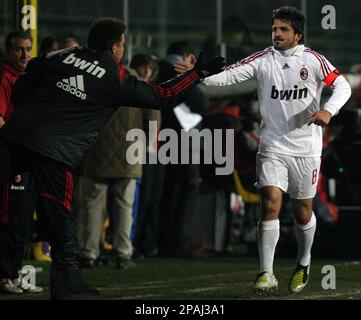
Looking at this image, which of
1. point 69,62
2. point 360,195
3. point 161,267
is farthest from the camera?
point 360,195

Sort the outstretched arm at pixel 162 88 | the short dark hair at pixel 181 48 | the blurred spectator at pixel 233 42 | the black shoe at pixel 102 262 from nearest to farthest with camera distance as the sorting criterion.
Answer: the outstretched arm at pixel 162 88 < the black shoe at pixel 102 262 < the short dark hair at pixel 181 48 < the blurred spectator at pixel 233 42

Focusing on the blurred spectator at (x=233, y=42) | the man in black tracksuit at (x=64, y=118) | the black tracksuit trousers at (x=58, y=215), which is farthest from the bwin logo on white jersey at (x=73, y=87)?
the blurred spectator at (x=233, y=42)

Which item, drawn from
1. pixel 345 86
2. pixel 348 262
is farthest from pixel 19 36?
pixel 348 262

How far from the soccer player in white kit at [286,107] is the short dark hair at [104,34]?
4.12ft

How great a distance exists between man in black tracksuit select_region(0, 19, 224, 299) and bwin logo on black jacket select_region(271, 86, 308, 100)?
145 cm

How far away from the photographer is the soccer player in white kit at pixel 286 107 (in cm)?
1080

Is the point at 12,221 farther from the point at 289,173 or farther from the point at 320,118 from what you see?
the point at 320,118

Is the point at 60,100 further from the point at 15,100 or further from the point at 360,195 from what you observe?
the point at 360,195

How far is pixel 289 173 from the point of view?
10984mm

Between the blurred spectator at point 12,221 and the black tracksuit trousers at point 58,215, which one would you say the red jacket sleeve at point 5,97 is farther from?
the black tracksuit trousers at point 58,215

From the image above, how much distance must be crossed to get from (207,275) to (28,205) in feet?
Answer: 7.64

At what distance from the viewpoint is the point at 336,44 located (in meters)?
21.5

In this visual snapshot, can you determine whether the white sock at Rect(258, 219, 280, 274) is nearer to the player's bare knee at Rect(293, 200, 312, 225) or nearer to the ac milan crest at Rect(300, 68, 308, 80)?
the player's bare knee at Rect(293, 200, 312, 225)

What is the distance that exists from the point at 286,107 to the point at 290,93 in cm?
11
